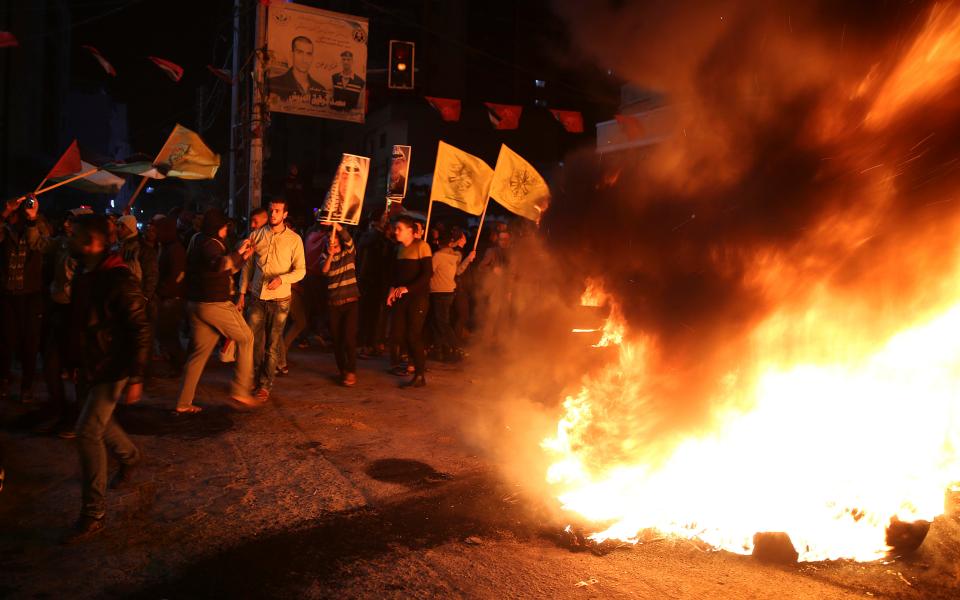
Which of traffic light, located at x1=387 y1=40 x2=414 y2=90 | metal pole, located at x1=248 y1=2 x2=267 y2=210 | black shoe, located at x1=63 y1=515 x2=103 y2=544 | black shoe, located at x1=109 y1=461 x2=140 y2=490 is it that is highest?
traffic light, located at x1=387 y1=40 x2=414 y2=90

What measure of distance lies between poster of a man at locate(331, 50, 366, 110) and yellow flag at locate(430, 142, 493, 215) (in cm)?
340

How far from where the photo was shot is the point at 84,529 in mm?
4086

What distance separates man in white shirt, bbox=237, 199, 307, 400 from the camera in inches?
294

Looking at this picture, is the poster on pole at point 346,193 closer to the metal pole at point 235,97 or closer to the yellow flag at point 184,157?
the yellow flag at point 184,157

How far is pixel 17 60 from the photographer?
24.3 meters

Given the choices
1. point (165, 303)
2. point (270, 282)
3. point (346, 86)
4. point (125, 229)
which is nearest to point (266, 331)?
point (270, 282)

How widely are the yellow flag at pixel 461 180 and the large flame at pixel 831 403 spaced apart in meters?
5.83

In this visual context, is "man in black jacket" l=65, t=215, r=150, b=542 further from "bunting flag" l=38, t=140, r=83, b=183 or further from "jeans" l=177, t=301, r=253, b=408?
"bunting flag" l=38, t=140, r=83, b=183

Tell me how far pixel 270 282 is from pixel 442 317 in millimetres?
3355

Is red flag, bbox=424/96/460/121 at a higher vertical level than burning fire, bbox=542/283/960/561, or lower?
higher

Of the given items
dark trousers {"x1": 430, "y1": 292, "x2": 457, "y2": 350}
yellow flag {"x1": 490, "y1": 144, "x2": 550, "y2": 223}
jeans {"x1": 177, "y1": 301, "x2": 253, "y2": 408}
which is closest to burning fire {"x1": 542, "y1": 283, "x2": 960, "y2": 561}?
jeans {"x1": 177, "y1": 301, "x2": 253, "y2": 408}

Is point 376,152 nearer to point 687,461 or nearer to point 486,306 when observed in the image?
point 486,306

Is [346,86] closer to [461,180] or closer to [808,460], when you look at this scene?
[461,180]

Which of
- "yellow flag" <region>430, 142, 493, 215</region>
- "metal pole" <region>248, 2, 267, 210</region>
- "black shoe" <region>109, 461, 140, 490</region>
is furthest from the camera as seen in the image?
"metal pole" <region>248, 2, 267, 210</region>
